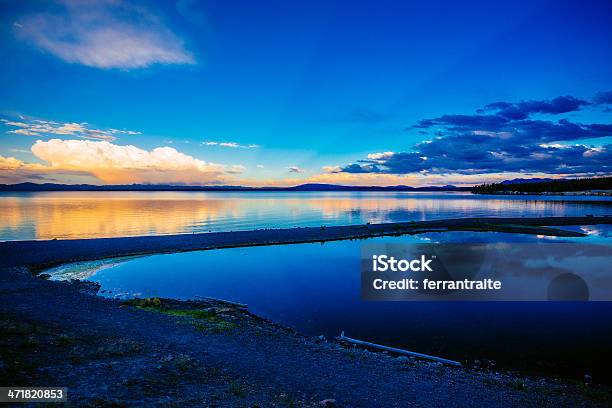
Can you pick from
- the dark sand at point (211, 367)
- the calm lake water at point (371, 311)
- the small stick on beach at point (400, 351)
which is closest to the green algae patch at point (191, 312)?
the dark sand at point (211, 367)

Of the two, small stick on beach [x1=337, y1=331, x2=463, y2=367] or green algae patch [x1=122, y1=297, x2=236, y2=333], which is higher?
green algae patch [x1=122, y1=297, x2=236, y2=333]

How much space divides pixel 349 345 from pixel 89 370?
1014 cm

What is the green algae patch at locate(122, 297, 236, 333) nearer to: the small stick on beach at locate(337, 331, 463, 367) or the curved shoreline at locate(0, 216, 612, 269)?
the small stick on beach at locate(337, 331, 463, 367)

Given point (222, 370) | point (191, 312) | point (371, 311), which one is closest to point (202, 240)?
point (191, 312)

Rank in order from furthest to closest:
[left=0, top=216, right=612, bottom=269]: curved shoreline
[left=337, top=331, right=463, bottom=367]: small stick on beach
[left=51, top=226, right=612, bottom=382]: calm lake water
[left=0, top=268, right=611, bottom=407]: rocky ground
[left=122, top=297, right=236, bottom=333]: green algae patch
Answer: [left=0, top=216, right=612, bottom=269]: curved shoreline, [left=122, top=297, right=236, bottom=333]: green algae patch, [left=51, top=226, right=612, bottom=382]: calm lake water, [left=337, top=331, right=463, bottom=367]: small stick on beach, [left=0, top=268, right=611, bottom=407]: rocky ground

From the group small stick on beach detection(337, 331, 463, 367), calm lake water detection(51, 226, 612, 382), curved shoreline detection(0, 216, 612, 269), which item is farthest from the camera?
curved shoreline detection(0, 216, 612, 269)

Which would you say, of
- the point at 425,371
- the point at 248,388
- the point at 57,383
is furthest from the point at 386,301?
the point at 57,383

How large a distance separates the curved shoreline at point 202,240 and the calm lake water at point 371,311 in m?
3.93

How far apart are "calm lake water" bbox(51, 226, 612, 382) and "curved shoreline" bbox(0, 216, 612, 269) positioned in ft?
12.9

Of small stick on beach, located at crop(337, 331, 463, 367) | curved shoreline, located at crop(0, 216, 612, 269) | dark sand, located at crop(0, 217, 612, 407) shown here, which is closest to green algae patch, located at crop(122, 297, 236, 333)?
dark sand, located at crop(0, 217, 612, 407)

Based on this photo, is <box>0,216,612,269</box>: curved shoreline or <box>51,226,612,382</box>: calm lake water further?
<box>0,216,612,269</box>: curved shoreline

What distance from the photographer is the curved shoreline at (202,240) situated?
35906 millimetres

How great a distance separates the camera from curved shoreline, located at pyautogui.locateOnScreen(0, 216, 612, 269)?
118ft

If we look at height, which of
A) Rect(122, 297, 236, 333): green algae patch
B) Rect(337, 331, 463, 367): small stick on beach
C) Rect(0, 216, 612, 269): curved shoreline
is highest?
Rect(0, 216, 612, 269): curved shoreline
